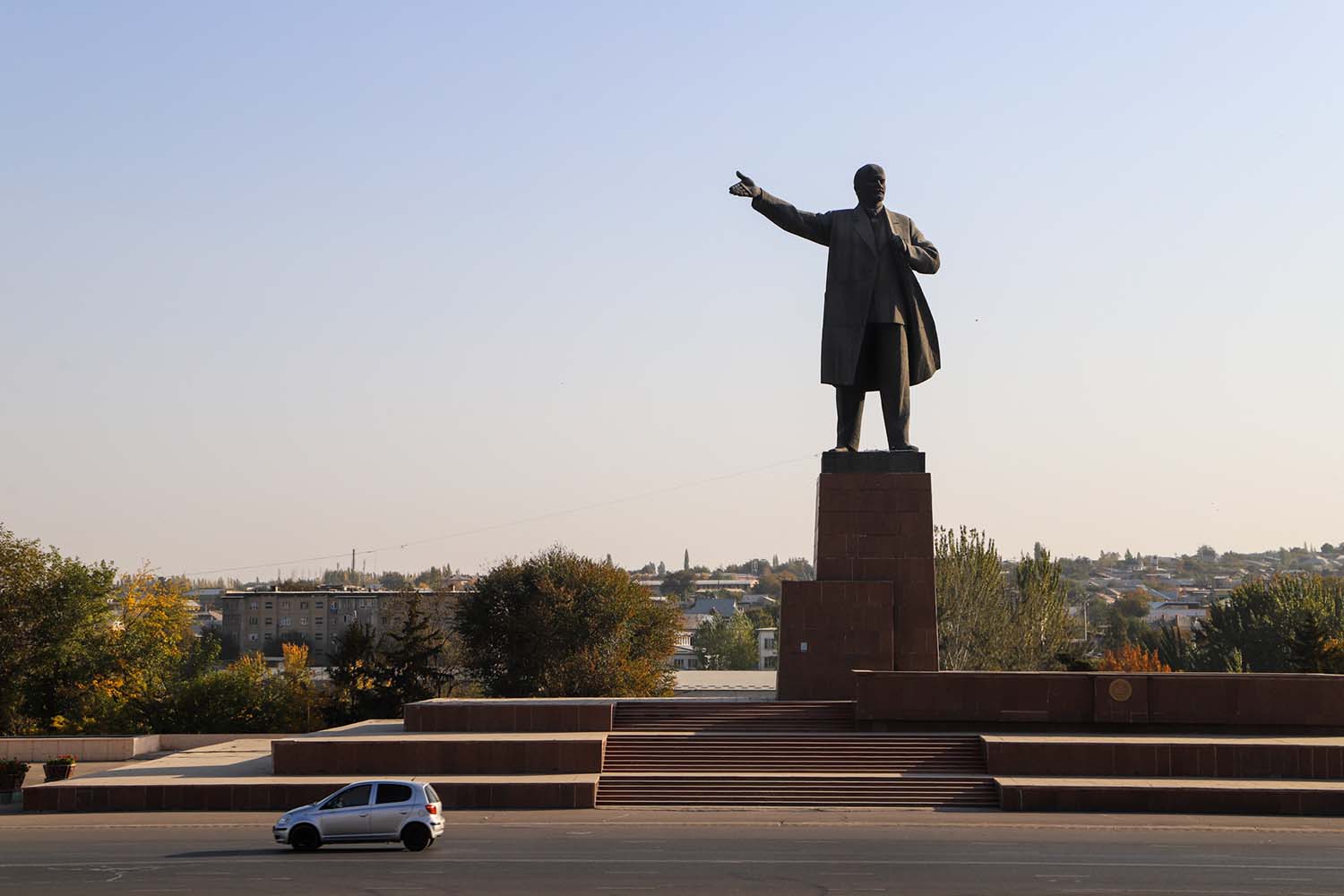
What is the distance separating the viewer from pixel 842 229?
28.5 metres

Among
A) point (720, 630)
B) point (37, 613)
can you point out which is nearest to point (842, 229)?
point (37, 613)

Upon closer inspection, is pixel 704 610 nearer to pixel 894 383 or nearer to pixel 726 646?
pixel 726 646

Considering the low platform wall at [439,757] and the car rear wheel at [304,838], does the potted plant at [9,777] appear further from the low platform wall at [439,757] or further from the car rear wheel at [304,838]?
the car rear wheel at [304,838]

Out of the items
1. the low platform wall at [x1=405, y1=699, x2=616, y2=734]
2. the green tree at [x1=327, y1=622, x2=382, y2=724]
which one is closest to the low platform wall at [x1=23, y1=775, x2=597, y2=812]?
the low platform wall at [x1=405, y1=699, x2=616, y2=734]

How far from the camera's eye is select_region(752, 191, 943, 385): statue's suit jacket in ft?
92.1

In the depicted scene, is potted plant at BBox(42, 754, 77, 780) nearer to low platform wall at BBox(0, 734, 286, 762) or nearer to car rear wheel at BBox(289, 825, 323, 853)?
low platform wall at BBox(0, 734, 286, 762)

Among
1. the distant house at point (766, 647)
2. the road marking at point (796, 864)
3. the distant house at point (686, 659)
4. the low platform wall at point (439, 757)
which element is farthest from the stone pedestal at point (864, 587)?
the distant house at point (766, 647)

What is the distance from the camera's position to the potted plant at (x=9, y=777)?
24.7 metres

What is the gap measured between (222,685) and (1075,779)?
22.5 m

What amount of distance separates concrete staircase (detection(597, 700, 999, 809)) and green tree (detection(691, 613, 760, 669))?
3322 inches

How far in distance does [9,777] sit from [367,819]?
32.5ft

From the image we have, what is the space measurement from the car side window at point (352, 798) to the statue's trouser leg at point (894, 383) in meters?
13.0

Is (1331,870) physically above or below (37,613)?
below

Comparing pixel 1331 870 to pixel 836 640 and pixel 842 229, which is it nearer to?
pixel 836 640
